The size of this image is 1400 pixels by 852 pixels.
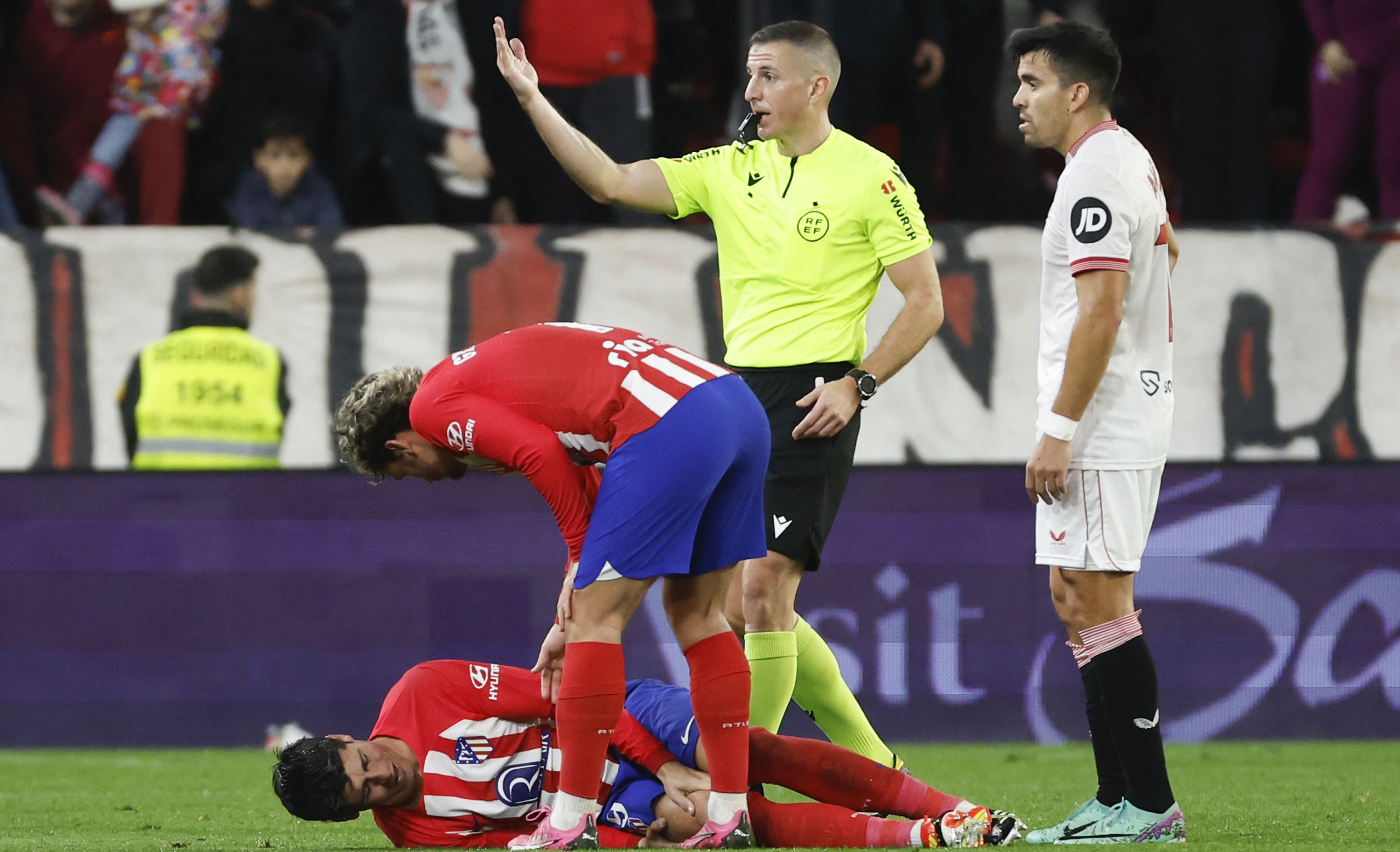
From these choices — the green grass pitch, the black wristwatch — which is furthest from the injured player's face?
the black wristwatch

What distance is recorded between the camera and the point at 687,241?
7.80 metres

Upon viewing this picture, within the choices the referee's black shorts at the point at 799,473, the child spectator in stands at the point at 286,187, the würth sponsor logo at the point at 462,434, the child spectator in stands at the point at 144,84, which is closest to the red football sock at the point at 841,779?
the referee's black shorts at the point at 799,473

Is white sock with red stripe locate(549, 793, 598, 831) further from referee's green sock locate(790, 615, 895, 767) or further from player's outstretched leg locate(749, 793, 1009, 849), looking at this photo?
referee's green sock locate(790, 615, 895, 767)

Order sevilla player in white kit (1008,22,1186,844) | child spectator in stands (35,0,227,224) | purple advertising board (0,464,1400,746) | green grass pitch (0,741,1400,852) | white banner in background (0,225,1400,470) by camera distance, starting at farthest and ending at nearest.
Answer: child spectator in stands (35,0,227,224) < white banner in background (0,225,1400,470) < purple advertising board (0,464,1400,746) < green grass pitch (0,741,1400,852) < sevilla player in white kit (1008,22,1186,844)

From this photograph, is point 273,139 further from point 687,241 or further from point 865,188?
point 865,188

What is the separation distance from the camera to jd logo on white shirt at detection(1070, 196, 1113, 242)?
4293 millimetres

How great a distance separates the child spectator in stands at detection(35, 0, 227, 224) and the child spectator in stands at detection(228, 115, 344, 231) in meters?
0.43

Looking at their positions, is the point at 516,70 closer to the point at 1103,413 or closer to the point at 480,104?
the point at 1103,413

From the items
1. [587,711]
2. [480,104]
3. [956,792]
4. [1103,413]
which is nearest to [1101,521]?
[1103,413]

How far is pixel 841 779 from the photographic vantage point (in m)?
4.28

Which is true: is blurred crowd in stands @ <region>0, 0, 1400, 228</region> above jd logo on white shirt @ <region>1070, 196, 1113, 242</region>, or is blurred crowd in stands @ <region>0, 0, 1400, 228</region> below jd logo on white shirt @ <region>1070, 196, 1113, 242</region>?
above

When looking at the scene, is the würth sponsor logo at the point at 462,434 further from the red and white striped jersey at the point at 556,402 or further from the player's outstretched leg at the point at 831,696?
the player's outstretched leg at the point at 831,696

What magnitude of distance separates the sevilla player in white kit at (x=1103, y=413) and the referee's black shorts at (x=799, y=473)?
73 cm

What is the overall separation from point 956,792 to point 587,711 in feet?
7.32
